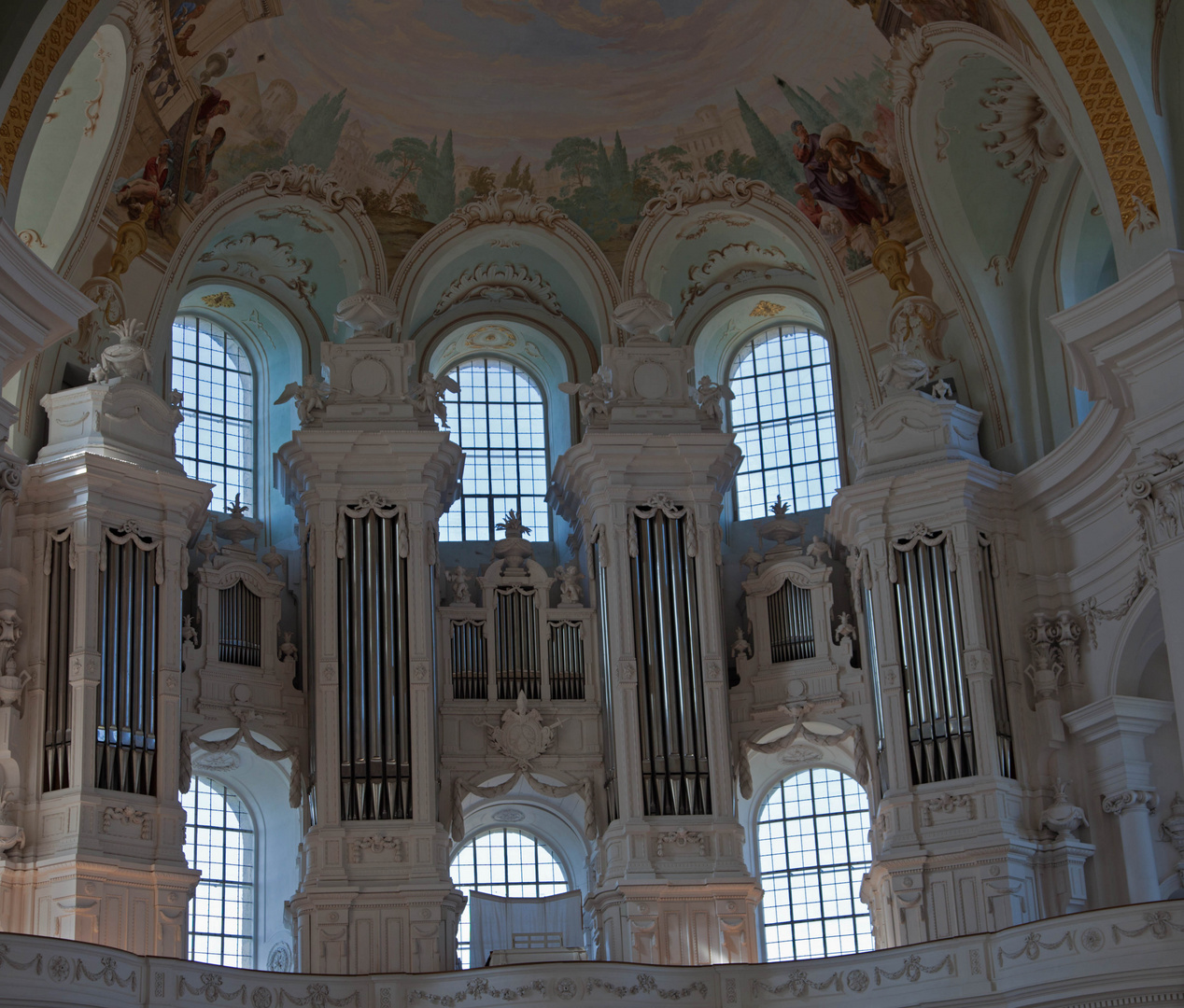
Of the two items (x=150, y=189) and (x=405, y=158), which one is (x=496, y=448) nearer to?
(x=405, y=158)

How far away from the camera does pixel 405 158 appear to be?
29.0 meters

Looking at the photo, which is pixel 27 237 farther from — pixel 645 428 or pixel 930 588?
pixel 930 588

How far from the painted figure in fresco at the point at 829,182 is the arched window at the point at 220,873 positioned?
37.3 ft

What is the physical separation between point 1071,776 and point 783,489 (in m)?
6.41

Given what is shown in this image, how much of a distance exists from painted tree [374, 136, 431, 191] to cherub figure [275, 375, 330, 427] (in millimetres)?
3390

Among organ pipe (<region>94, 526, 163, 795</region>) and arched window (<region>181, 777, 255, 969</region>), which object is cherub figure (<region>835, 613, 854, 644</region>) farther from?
organ pipe (<region>94, 526, 163, 795</region>)

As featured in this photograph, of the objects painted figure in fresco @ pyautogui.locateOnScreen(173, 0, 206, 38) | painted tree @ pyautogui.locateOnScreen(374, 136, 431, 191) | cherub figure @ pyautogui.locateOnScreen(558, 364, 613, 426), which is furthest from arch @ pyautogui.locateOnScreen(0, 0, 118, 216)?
cherub figure @ pyautogui.locateOnScreen(558, 364, 613, 426)

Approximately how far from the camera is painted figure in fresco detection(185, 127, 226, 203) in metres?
27.3

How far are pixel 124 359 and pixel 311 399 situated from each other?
2487 mm

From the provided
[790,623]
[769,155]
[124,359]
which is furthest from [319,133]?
[790,623]

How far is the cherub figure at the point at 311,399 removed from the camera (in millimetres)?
27188

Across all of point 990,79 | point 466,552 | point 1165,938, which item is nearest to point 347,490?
point 466,552

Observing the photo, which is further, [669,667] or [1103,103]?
[669,667]

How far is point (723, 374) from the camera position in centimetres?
3064
